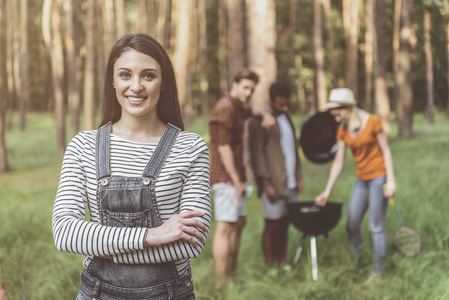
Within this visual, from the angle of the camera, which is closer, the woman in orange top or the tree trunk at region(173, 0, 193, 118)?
the woman in orange top

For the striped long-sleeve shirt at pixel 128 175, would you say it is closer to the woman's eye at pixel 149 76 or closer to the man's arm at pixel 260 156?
the woman's eye at pixel 149 76

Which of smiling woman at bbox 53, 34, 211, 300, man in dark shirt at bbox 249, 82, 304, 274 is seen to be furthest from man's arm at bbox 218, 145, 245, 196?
smiling woman at bbox 53, 34, 211, 300

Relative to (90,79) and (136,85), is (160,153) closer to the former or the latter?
(136,85)

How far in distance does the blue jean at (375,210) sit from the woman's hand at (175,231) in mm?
4324

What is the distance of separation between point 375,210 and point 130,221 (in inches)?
172

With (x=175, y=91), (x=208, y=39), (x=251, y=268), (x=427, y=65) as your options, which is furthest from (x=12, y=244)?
(x=208, y=39)

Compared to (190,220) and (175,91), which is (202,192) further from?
(175,91)

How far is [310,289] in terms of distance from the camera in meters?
5.48

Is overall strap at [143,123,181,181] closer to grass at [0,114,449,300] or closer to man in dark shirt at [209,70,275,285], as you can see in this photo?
grass at [0,114,449,300]

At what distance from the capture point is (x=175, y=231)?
1796 millimetres

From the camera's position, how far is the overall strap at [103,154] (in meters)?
1.88

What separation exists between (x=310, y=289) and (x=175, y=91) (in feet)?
12.7

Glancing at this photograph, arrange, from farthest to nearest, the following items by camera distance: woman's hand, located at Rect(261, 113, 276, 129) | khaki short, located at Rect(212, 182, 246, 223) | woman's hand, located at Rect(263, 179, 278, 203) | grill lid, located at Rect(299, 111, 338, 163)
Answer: grill lid, located at Rect(299, 111, 338, 163)
woman's hand, located at Rect(263, 179, 278, 203)
woman's hand, located at Rect(261, 113, 276, 129)
khaki short, located at Rect(212, 182, 246, 223)

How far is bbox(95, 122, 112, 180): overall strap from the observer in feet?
6.15
